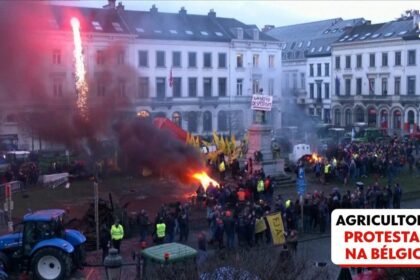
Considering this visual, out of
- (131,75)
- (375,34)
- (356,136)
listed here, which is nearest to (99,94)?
(131,75)

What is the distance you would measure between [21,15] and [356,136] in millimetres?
37898

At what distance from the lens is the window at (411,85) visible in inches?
2405

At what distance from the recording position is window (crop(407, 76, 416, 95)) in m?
61.1

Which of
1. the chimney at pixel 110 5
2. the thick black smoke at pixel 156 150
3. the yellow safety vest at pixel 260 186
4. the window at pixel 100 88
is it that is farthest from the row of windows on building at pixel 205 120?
the yellow safety vest at pixel 260 186

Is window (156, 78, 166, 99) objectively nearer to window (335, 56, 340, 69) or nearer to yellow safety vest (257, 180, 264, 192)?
window (335, 56, 340, 69)

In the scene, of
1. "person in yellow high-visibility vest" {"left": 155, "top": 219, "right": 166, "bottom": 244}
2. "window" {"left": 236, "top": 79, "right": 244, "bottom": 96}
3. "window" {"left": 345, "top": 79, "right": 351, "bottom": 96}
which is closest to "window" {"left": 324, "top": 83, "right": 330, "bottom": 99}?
"window" {"left": 345, "top": 79, "right": 351, "bottom": 96}

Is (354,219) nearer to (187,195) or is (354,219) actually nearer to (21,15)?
(21,15)

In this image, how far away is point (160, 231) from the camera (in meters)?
18.7

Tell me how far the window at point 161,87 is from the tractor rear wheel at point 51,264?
40.8 m

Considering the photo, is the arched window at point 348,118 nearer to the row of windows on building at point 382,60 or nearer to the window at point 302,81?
the row of windows on building at point 382,60

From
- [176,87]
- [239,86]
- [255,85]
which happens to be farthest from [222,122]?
[255,85]

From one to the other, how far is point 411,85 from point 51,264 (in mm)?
53205

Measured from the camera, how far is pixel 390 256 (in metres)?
7.00

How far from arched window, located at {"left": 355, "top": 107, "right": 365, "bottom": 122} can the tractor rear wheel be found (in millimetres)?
55907
